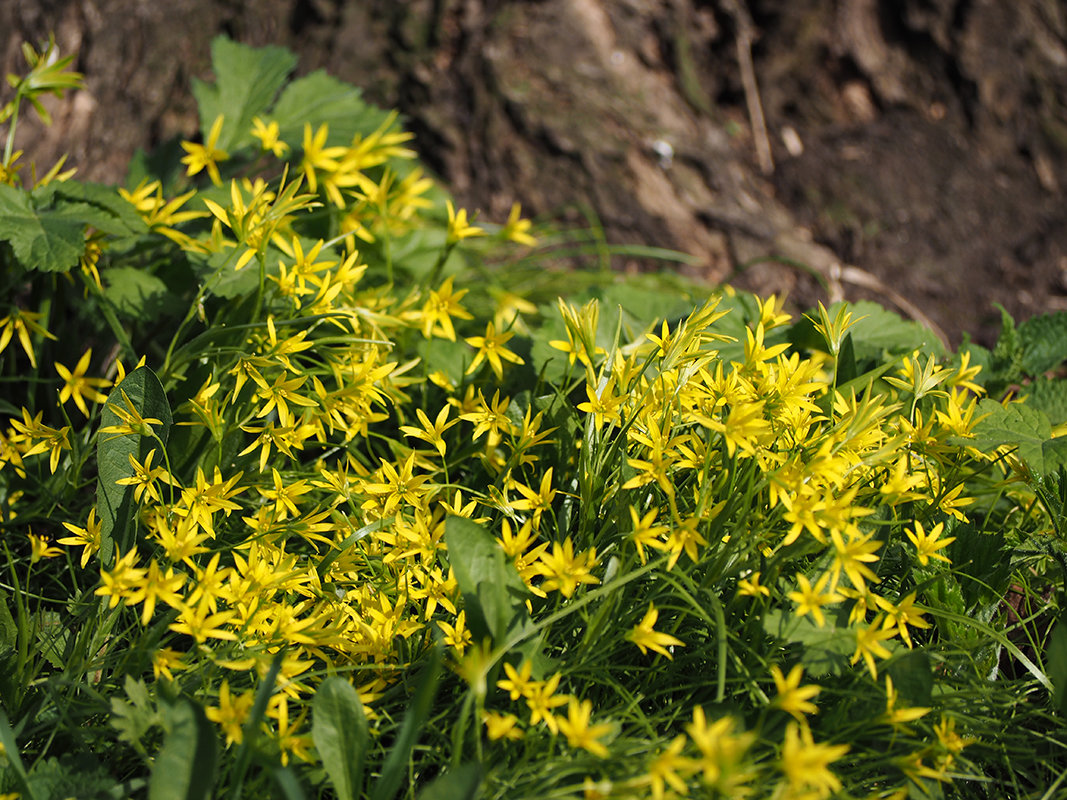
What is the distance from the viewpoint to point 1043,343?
6.69ft

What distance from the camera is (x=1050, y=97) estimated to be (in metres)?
3.43

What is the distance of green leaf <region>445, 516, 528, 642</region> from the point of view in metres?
1.24

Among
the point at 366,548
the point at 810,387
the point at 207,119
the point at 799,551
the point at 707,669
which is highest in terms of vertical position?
the point at 207,119

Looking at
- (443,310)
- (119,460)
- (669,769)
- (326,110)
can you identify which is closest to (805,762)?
(669,769)

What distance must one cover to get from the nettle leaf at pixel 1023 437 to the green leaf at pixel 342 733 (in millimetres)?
1129

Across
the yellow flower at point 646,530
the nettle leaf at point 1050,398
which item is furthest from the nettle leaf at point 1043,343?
the yellow flower at point 646,530

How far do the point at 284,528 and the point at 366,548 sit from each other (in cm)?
16

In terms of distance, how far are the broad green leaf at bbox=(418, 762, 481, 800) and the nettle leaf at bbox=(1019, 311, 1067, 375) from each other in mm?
1622

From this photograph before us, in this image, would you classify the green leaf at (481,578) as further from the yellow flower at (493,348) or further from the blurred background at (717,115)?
the blurred background at (717,115)

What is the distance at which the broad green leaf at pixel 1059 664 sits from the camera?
1.29 m

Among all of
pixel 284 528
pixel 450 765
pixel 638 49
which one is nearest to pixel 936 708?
pixel 450 765

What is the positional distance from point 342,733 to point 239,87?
180cm

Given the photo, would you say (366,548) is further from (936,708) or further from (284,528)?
(936,708)

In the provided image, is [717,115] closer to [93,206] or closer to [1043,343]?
[1043,343]
